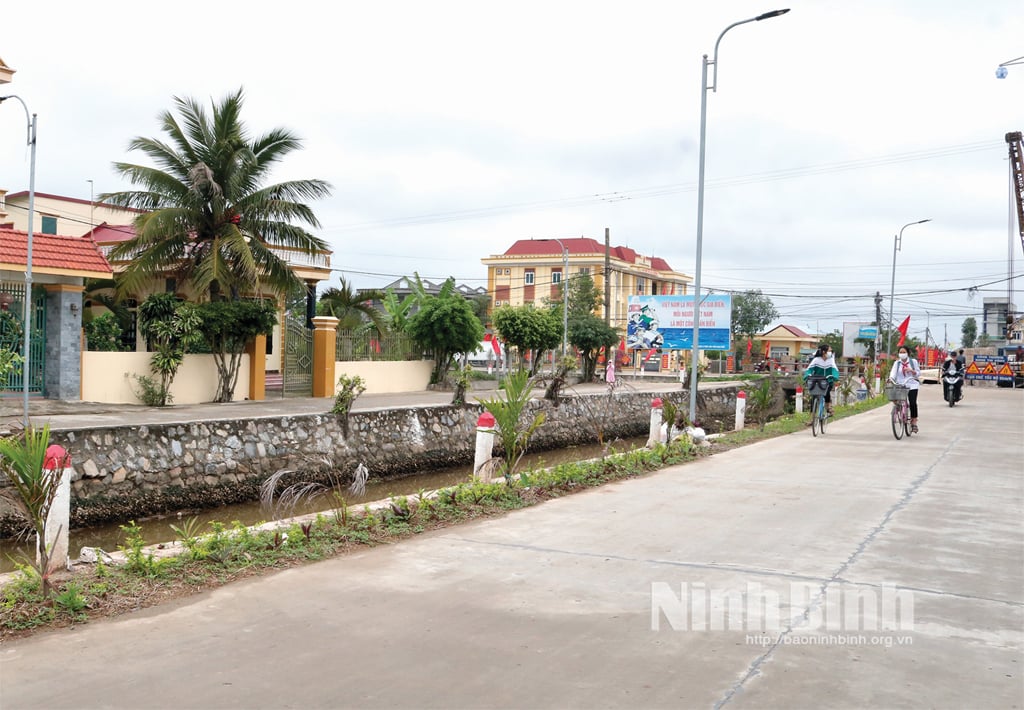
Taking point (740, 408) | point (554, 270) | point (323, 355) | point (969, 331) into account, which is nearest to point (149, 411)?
point (323, 355)

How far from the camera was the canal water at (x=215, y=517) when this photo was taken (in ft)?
31.1

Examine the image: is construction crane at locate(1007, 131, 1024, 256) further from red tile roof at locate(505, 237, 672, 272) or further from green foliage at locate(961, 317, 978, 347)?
green foliage at locate(961, 317, 978, 347)

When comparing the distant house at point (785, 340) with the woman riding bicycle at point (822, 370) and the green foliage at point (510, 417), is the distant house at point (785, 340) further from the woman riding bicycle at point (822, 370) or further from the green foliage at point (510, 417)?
the green foliage at point (510, 417)

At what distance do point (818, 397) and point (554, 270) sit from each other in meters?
68.3

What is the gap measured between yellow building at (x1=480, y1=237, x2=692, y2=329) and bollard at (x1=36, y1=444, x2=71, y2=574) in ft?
247

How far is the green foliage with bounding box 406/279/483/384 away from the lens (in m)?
29.4

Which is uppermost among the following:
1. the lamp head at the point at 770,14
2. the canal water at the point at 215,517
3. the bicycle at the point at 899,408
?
the lamp head at the point at 770,14

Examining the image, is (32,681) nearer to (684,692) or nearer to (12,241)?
(684,692)

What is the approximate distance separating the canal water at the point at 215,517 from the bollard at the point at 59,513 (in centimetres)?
23

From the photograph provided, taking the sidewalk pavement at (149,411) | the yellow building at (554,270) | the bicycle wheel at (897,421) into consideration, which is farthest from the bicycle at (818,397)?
the yellow building at (554,270)

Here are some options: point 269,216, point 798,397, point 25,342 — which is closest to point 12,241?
point 25,342

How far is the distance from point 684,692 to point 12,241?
1885 cm

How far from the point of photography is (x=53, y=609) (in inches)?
202

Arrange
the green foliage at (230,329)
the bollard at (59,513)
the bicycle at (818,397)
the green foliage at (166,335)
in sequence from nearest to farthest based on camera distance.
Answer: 1. the bollard at (59,513)
2. the bicycle at (818,397)
3. the green foliage at (166,335)
4. the green foliage at (230,329)
